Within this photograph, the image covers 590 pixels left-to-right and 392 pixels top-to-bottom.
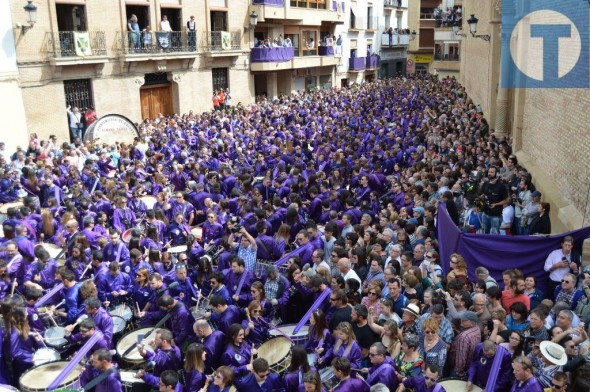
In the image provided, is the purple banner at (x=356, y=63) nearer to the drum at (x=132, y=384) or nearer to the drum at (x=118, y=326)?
the drum at (x=118, y=326)

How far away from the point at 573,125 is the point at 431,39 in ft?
175

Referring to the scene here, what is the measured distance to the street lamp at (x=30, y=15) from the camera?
714 inches

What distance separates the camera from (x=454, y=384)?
5.52 metres

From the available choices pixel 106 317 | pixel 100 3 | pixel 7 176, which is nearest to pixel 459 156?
pixel 106 317

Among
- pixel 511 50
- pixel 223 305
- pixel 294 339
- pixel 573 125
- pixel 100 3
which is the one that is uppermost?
pixel 100 3

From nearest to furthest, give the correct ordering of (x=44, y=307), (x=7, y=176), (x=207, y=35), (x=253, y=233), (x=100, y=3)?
(x=44, y=307) < (x=253, y=233) < (x=7, y=176) < (x=100, y=3) < (x=207, y=35)

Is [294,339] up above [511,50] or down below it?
below

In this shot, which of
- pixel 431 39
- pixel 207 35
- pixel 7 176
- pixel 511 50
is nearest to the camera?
pixel 7 176

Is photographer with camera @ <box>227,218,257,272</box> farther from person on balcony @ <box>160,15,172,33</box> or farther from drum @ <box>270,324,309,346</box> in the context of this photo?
person on balcony @ <box>160,15,172,33</box>

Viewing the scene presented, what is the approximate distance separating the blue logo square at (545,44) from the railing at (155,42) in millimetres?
13965

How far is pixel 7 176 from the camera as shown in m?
13.2

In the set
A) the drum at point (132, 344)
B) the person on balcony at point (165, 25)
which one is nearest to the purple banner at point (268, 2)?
the person on balcony at point (165, 25)

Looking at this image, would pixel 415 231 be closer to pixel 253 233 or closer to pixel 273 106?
pixel 253 233

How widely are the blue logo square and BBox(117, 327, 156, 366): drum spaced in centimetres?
786
